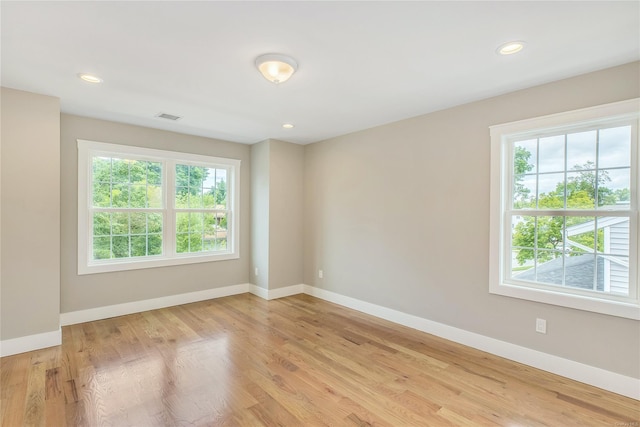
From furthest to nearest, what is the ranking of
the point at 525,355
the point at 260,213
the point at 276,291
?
the point at 260,213 < the point at 276,291 < the point at 525,355

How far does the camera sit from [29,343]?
2.93 m

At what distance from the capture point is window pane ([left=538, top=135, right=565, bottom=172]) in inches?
106

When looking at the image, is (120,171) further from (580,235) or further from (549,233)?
(580,235)

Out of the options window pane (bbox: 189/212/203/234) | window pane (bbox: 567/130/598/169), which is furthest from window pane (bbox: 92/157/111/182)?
window pane (bbox: 567/130/598/169)

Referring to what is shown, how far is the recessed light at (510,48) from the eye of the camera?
207 centimetres

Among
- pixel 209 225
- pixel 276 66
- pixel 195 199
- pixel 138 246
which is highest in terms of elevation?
pixel 276 66

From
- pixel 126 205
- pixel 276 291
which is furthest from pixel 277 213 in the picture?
pixel 126 205

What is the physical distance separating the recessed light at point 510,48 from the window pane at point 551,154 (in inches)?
40.4

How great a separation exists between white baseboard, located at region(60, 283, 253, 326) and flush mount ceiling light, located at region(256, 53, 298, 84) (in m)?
3.54

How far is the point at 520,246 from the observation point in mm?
2924

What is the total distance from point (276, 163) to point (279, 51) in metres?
2.74

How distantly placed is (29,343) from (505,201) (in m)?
4.86

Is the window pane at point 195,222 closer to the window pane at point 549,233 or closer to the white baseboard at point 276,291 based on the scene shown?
the white baseboard at point 276,291

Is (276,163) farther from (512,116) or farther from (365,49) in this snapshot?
(512,116)
